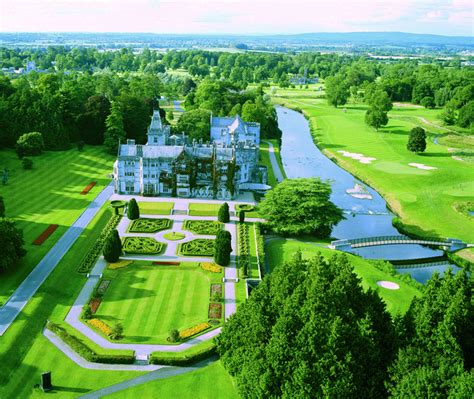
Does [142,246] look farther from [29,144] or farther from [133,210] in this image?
[29,144]

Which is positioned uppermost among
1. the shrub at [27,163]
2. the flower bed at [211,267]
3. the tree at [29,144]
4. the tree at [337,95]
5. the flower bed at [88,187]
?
the tree at [337,95]

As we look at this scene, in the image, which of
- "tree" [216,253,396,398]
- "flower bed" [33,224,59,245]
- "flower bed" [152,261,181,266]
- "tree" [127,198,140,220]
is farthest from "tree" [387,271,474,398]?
"flower bed" [33,224,59,245]

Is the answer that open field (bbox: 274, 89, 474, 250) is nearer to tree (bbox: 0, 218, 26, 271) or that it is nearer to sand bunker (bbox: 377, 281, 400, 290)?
sand bunker (bbox: 377, 281, 400, 290)

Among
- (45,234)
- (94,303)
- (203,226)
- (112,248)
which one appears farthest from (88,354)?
(203,226)

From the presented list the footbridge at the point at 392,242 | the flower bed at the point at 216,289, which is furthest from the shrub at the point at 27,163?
the footbridge at the point at 392,242

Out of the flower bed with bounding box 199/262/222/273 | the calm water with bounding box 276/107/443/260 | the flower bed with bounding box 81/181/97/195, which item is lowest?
the calm water with bounding box 276/107/443/260

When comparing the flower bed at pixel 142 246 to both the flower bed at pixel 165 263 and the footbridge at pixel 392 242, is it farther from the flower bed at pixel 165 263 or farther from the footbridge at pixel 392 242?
the footbridge at pixel 392 242
